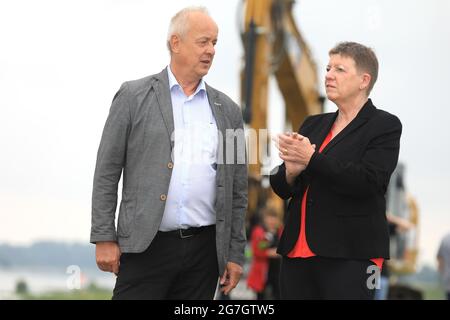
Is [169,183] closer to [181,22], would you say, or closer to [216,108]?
[216,108]

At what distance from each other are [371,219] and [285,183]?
1.34 ft

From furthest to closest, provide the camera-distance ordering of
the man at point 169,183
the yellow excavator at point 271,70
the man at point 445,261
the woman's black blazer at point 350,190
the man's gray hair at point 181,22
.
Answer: the yellow excavator at point 271,70
the man at point 445,261
the man's gray hair at point 181,22
the man at point 169,183
the woman's black blazer at point 350,190

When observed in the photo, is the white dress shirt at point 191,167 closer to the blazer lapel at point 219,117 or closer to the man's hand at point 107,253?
the blazer lapel at point 219,117

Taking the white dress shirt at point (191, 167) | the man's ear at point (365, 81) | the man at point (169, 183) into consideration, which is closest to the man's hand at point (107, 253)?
the man at point (169, 183)

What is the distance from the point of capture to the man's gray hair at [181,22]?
13.5 ft

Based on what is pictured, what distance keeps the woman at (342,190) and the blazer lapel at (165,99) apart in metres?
0.48

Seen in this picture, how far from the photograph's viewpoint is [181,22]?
163 inches

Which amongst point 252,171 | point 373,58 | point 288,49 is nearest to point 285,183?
point 373,58

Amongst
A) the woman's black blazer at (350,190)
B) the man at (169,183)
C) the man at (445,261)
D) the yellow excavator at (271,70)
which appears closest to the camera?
the woman's black blazer at (350,190)

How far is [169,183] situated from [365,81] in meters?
0.96

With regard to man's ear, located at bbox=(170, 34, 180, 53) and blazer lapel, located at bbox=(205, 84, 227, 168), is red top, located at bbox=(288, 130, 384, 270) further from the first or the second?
man's ear, located at bbox=(170, 34, 180, 53)

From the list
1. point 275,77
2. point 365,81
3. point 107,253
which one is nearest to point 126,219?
point 107,253

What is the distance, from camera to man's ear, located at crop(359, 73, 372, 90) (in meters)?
4.06

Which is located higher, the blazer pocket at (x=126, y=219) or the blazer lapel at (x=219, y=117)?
the blazer lapel at (x=219, y=117)
